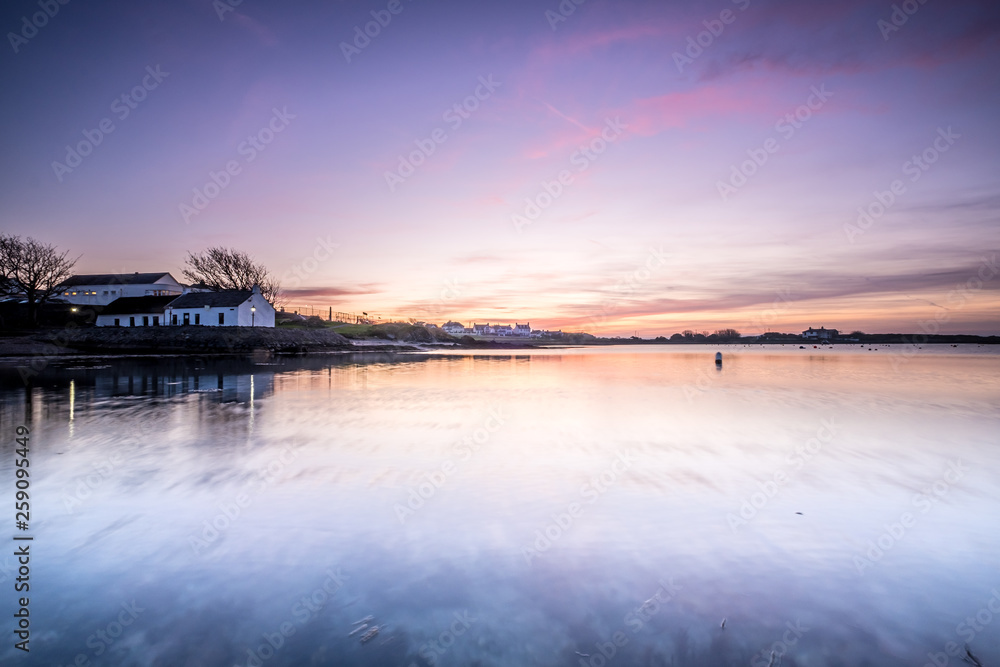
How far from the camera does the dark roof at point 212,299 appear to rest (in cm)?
6550

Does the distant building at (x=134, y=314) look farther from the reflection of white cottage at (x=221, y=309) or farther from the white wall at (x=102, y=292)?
the white wall at (x=102, y=292)

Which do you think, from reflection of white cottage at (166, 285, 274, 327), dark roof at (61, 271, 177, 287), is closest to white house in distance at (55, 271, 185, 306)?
dark roof at (61, 271, 177, 287)

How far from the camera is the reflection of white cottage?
2542 inches

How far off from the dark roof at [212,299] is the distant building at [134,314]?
3.58m

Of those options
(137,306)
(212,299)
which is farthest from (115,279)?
(212,299)

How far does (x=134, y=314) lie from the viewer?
7131cm

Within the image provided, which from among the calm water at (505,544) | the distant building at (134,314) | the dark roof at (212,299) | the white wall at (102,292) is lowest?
the calm water at (505,544)

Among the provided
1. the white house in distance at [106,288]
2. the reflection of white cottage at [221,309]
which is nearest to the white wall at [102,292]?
the white house in distance at [106,288]

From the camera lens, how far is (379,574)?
4.97 meters

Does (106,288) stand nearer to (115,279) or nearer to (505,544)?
(115,279)

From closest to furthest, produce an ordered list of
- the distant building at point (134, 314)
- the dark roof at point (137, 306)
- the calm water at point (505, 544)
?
the calm water at point (505, 544)
the distant building at point (134, 314)
the dark roof at point (137, 306)

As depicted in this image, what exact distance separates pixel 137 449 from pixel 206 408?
5916mm

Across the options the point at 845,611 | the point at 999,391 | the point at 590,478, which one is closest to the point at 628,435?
the point at 590,478

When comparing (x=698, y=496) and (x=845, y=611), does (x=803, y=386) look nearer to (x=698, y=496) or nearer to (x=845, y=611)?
(x=698, y=496)
